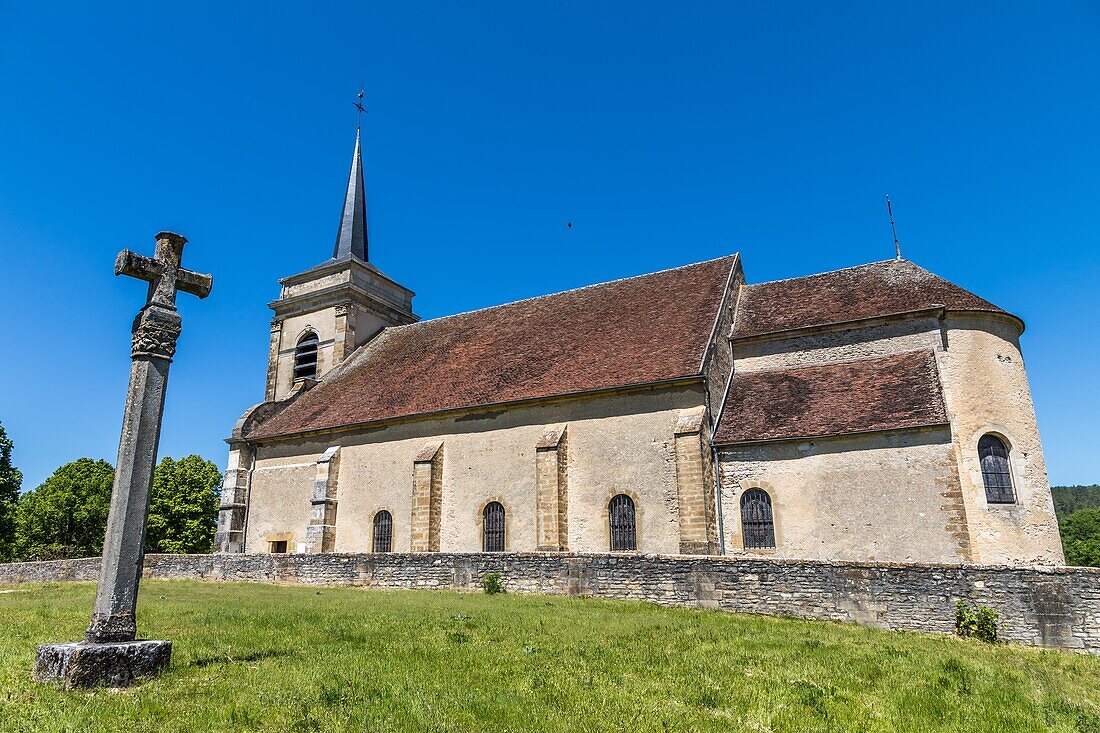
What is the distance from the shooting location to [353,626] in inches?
368

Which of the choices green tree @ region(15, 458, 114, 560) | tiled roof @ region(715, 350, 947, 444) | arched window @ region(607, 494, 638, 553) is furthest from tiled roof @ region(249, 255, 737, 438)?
green tree @ region(15, 458, 114, 560)

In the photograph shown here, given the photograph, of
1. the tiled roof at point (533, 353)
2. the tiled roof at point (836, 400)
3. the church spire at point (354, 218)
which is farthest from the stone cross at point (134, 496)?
the church spire at point (354, 218)

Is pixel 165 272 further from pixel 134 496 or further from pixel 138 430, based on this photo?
pixel 134 496

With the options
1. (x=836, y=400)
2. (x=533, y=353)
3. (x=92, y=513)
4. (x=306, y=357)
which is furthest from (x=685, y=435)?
(x=92, y=513)

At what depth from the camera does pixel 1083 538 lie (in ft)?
172

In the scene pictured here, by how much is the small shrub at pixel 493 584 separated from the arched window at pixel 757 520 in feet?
21.9

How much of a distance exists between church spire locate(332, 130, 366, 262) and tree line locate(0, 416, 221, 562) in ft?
73.7

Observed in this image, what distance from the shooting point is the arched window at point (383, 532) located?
869 inches

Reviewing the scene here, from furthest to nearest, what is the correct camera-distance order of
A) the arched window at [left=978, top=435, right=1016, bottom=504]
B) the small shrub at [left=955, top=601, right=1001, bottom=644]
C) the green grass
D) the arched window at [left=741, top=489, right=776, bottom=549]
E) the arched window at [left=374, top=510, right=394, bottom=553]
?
the arched window at [left=374, top=510, right=394, bottom=553] < the arched window at [left=741, top=489, right=776, bottom=549] < the arched window at [left=978, top=435, right=1016, bottom=504] < the small shrub at [left=955, top=601, right=1001, bottom=644] < the green grass

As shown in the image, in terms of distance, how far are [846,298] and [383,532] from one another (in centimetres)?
1655

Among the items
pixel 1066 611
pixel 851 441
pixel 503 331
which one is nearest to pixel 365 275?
pixel 503 331

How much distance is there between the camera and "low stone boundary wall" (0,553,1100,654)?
10562mm

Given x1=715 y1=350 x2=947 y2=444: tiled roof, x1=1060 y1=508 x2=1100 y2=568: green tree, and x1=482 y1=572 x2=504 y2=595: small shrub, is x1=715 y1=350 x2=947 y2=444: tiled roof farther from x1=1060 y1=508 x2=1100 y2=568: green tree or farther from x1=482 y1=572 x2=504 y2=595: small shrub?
x1=1060 y1=508 x2=1100 y2=568: green tree

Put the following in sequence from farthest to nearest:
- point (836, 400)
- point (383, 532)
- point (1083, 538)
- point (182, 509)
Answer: point (1083, 538)
point (182, 509)
point (383, 532)
point (836, 400)
